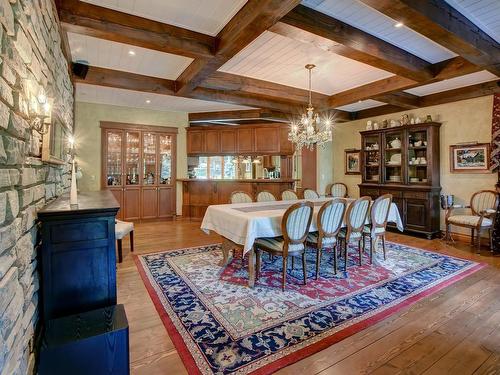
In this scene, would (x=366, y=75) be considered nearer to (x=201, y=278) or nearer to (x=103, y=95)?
(x=201, y=278)

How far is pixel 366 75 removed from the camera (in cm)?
439

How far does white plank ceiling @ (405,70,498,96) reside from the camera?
4.34 m

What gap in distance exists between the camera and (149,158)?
670cm

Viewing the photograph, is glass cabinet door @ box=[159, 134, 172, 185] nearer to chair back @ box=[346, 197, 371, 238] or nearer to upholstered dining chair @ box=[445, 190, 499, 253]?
chair back @ box=[346, 197, 371, 238]

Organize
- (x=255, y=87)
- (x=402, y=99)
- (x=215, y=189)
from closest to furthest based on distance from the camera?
(x=255, y=87) < (x=402, y=99) < (x=215, y=189)

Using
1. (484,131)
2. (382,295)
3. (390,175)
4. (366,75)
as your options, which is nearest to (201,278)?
(382,295)

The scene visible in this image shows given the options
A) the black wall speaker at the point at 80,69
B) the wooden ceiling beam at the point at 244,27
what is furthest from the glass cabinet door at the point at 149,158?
the wooden ceiling beam at the point at 244,27

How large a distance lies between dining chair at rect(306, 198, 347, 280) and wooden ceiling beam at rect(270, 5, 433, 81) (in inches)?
67.5

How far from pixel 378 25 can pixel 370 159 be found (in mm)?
3892

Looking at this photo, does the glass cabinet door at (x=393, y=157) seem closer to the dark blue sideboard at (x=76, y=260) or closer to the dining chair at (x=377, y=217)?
the dining chair at (x=377, y=217)

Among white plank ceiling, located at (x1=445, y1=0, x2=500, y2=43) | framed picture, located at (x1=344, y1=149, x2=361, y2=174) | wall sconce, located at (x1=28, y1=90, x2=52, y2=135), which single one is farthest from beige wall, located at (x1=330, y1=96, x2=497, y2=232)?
wall sconce, located at (x1=28, y1=90, x2=52, y2=135)

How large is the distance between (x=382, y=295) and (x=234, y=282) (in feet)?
5.16

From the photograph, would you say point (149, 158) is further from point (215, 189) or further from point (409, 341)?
point (409, 341)

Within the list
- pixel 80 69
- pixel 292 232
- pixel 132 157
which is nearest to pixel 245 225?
pixel 292 232
